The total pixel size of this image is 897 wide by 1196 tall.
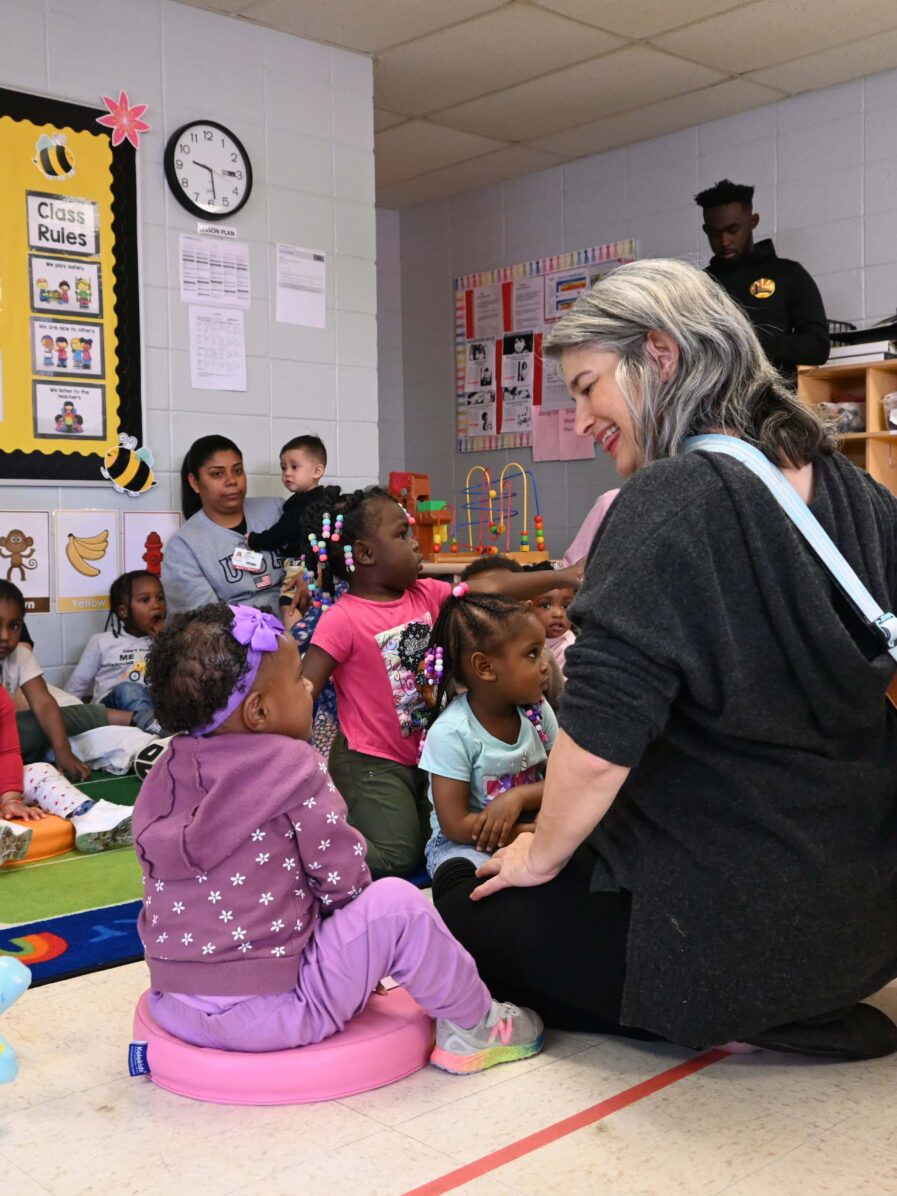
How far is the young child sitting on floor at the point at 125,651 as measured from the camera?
4.02 metres

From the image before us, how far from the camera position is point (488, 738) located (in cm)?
243

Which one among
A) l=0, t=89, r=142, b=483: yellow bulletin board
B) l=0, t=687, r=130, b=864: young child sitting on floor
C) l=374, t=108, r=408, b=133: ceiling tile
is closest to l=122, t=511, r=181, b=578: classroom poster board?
l=0, t=89, r=142, b=483: yellow bulletin board

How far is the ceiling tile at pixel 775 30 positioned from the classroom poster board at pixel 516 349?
1218 mm

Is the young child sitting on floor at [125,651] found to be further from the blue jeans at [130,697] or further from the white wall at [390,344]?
the white wall at [390,344]

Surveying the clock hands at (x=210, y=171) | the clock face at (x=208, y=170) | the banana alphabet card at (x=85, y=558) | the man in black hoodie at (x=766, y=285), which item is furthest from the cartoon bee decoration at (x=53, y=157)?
the man in black hoodie at (x=766, y=285)

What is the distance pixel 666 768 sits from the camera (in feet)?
5.44

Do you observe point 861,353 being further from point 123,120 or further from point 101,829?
point 101,829

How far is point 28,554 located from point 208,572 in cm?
59

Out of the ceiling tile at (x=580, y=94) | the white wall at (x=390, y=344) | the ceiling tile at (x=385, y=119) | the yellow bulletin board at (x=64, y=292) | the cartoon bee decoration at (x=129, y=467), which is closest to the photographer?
the yellow bulletin board at (x=64, y=292)

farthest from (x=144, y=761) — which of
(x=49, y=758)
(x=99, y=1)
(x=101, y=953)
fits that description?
(x=99, y=1)

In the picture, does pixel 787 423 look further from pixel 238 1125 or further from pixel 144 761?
pixel 144 761

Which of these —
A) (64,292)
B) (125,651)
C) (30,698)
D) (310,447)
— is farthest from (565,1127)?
(64,292)

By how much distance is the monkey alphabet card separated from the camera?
4.00 meters

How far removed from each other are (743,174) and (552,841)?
4.59 m
